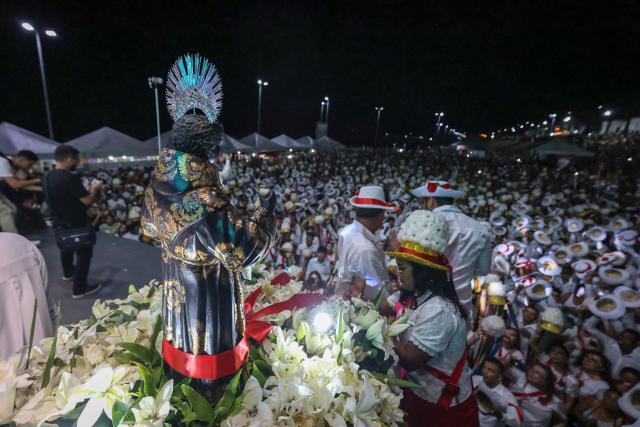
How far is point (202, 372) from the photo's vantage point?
1.59m

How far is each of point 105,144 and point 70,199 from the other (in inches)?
436

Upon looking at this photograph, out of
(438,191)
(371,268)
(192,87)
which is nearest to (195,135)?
(192,87)

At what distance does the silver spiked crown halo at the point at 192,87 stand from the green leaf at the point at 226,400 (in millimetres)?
1288

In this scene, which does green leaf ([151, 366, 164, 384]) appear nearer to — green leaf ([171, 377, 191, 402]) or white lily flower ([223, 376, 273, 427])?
green leaf ([171, 377, 191, 402])

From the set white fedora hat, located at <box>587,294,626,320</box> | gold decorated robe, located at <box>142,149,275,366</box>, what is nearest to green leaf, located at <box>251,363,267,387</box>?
gold decorated robe, located at <box>142,149,275,366</box>

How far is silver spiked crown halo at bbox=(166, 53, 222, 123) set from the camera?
1717 millimetres

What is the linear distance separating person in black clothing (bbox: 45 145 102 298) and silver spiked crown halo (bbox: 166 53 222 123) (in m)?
3.18

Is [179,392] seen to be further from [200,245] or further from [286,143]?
[286,143]

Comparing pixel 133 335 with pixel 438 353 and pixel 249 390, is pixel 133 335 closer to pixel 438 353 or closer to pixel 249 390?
pixel 249 390

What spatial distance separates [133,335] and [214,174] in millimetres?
1152

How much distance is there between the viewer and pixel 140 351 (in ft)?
5.96

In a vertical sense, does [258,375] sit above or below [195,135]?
below

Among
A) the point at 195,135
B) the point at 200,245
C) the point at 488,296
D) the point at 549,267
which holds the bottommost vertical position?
the point at 488,296

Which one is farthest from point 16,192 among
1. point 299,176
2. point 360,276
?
point 299,176
